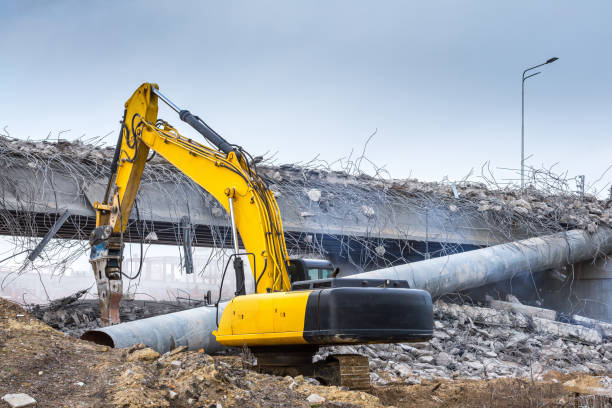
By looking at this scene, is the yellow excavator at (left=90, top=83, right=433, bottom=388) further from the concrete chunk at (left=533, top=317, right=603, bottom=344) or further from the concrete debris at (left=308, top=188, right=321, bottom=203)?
the concrete chunk at (left=533, top=317, right=603, bottom=344)

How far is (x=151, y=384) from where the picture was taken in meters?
4.54

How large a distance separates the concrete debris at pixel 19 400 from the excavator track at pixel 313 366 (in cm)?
252

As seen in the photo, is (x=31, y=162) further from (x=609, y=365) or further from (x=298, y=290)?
(x=609, y=365)

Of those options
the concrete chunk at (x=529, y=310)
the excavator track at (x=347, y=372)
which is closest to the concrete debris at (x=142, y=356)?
the excavator track at (x=347, y=372)

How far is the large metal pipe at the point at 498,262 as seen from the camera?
34.8ft

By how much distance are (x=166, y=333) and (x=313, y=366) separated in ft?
6.56

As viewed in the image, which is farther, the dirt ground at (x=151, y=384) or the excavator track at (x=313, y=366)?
the excavator track at (x=313, y=366)

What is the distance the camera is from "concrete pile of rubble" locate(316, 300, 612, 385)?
27.6 ft

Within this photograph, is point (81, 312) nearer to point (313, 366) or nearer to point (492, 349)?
point (313, 366)

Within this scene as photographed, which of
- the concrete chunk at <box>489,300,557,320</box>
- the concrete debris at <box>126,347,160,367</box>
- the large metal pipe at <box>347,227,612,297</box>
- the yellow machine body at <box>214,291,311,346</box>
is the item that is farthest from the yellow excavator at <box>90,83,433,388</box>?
the concrete chunk at <box>489,300,557,320</box>

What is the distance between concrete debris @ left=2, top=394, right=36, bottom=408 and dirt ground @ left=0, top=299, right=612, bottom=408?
7cm

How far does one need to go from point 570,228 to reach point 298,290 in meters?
9.92

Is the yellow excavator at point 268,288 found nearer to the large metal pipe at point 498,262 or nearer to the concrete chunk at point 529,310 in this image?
the large metal pipe at point 498,262

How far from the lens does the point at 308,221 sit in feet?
38.7
